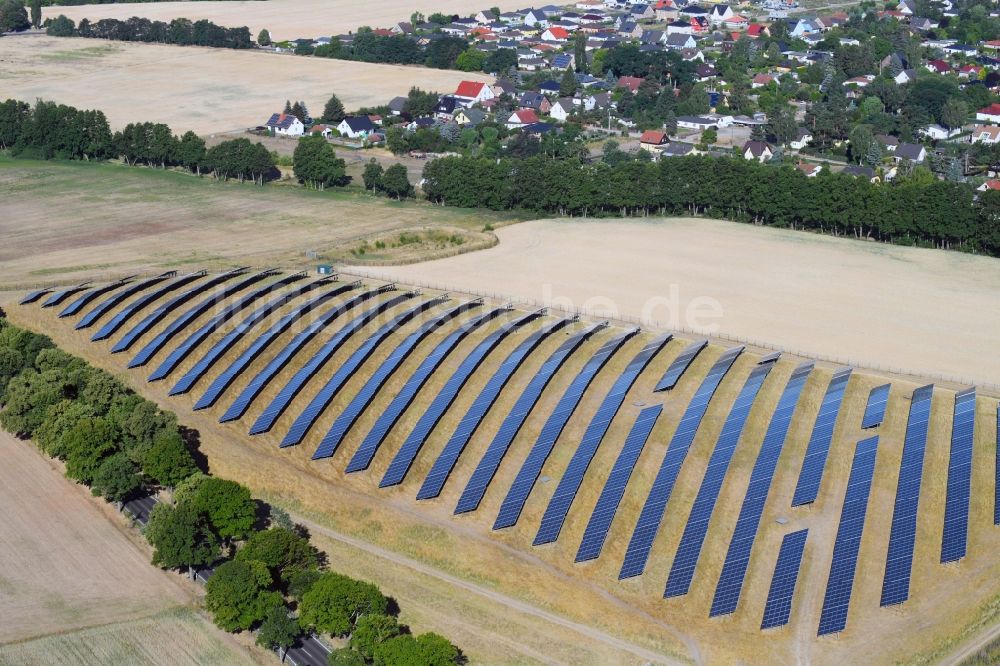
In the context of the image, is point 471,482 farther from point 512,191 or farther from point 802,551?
point 512,191

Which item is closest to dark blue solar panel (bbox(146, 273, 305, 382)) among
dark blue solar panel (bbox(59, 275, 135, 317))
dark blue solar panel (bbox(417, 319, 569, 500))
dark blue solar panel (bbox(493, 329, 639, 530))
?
dark blue solar panel (bbox(59, 275, 135, 317))

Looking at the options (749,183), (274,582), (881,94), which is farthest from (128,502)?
(881,94)

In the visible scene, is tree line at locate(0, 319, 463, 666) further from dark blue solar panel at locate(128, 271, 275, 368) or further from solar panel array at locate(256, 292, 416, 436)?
dark blue solar panel at locate(128, 271, 275, 368)

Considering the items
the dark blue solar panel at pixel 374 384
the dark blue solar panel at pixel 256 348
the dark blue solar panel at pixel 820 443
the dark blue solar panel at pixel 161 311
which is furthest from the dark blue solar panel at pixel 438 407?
the dark blue solar panel at pixel 161 311

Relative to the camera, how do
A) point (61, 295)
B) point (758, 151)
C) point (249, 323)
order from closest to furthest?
point (249, 323)
point (61, 295)
point (758, 151)

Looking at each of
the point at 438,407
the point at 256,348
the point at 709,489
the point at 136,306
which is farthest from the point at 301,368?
the point at 709,489

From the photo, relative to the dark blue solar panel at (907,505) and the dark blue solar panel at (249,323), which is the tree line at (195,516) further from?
the dark blue solar panel at (907,505)

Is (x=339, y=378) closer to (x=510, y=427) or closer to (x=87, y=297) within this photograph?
(x=510, y=427)
